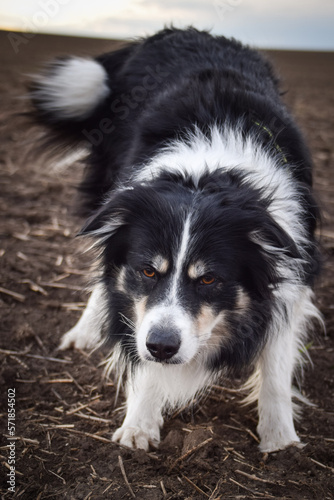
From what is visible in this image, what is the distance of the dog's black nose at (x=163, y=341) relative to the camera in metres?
2.22

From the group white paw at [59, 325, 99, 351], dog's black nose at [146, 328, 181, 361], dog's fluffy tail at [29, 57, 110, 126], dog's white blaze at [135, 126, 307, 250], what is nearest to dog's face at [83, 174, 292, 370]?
dog's black nose at [146, 328, 181, 361]

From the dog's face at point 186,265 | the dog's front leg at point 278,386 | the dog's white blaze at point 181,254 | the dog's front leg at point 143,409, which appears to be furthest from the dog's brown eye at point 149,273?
the dog's front leg at point 278,386

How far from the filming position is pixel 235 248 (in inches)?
97.9

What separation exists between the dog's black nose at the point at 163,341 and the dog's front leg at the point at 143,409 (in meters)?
0.61

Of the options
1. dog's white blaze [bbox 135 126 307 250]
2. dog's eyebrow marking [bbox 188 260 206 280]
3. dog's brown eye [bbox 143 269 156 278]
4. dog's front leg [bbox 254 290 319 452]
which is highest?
dog's white blaze [bbox 135 126 307 250]

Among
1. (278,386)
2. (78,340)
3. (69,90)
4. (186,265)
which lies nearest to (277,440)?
(278,386)

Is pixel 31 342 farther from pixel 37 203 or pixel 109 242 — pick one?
pixel 37 203

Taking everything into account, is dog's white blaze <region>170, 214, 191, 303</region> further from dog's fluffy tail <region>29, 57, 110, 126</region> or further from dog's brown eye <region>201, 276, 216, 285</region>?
dog's fluffy tail <region>29, 57, 110, 126</region>

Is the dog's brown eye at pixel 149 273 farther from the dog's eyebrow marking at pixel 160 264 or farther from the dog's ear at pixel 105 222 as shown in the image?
the dog's ear at pixel 105 222

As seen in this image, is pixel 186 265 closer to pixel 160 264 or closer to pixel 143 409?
pixel 160 264

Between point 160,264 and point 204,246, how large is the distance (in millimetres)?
223

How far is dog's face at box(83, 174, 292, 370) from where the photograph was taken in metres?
2.31

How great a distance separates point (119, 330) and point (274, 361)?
91 cm

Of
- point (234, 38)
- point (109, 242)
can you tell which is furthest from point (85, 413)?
point (234, 38)
